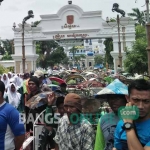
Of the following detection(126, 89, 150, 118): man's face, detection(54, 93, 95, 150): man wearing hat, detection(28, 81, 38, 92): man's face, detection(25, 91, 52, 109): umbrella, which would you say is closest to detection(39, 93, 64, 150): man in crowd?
detection(25, 91, 52, 109): umbrella

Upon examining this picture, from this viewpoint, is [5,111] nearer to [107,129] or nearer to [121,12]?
[107,129]

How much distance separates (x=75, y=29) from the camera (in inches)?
1345

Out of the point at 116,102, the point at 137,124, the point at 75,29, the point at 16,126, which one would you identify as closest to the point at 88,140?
the point at 116,102

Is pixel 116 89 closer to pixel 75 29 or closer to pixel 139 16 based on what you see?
pixel 75 29

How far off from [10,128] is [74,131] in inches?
28.7

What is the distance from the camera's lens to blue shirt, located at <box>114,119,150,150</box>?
208cm

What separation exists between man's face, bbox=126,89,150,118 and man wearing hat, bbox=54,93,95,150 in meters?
0.95

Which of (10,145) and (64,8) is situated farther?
(64,8)

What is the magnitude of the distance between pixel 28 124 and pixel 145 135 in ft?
13.7

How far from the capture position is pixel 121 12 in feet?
105

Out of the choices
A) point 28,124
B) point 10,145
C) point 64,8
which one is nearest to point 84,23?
point 64,8

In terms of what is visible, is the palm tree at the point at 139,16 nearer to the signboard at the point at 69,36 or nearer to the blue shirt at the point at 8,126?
the signboard at the point at 69,36

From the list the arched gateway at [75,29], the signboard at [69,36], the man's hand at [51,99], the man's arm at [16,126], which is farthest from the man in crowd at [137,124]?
the signboard at [69,36]

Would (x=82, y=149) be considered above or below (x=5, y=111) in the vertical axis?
below
